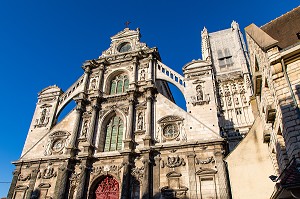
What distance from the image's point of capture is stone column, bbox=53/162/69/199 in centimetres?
1389

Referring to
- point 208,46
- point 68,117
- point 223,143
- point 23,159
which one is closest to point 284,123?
point 223,143

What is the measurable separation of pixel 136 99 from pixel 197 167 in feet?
19.7

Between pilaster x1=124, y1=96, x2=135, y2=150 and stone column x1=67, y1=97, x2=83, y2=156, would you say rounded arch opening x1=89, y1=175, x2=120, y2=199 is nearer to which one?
pilaster x1=124, y1=96, x2=135, y2=150

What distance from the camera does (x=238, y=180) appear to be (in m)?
10.6

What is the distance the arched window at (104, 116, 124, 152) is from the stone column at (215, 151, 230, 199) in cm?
585

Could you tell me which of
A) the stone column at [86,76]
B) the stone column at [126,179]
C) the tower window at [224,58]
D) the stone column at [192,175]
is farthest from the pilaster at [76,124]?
the tower window at [224,58]

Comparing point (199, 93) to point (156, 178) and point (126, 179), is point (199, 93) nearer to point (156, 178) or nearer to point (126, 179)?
point (156, 178)

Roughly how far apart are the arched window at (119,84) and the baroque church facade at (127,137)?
80 mm

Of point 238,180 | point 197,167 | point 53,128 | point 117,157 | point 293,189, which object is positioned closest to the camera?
point 293,189

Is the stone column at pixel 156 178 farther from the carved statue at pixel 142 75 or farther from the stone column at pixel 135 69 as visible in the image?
the carved statue at pixel 142 75

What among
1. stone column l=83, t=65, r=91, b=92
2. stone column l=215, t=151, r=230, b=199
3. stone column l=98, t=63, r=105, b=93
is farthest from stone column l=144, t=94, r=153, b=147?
stone column l=83, t=65, r=91, b=92

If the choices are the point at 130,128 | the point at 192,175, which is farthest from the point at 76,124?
the point at 192,175

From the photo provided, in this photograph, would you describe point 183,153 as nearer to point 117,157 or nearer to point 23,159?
point 117,157

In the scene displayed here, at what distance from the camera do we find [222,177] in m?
12.1
